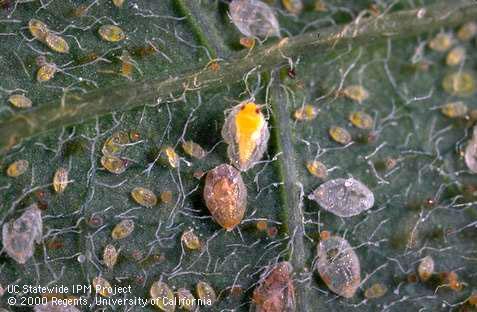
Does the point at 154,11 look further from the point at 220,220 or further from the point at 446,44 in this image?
the point at 446,44

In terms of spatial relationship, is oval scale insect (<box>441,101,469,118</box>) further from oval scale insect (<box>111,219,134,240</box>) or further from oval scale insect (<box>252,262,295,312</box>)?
oval scale insect (<box>111,219,134,240</box>)

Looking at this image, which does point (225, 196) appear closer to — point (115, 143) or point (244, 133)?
point (244, 133)

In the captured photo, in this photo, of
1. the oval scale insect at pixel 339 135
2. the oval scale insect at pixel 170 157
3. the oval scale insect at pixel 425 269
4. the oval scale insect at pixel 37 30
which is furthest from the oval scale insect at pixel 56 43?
the oval scale insect at pixel 425 269

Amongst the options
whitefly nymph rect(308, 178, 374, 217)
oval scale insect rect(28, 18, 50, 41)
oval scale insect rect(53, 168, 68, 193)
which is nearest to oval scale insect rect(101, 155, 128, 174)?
oval scale insect rect(53, 168, 68, 193)

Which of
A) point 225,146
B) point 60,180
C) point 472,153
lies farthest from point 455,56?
point 60,180

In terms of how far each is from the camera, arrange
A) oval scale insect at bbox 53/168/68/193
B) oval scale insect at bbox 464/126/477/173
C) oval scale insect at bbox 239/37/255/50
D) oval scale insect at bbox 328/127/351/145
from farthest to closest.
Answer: oval scale insect at bbox 464/126/477/173
oval scale insect at bbox 328/127/351/145
oval scale insect at bbox 239/37/255/50
oval scale insect at bbox 53/168/68/193
